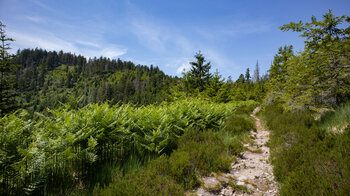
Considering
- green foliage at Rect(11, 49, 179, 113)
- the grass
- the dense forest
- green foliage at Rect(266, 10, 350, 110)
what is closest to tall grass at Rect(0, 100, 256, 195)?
the dense forest

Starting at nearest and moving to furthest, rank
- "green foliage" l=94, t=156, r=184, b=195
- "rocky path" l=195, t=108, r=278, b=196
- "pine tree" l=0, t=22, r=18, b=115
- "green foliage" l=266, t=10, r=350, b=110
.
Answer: "green foliage" l=94, t=156, r=184, b=195 < "rocky path" l=195, t=108, r=278, b=196 < "green foliage" l=266, t=10, r=350, b=110 < "pine tree" l=0, t=22, r=18, b=115

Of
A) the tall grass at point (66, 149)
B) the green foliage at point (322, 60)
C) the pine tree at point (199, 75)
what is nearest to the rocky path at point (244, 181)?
the tall grass at point (66, 149)

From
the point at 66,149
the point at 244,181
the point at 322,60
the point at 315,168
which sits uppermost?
the point at 322,60

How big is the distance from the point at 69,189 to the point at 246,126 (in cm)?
713

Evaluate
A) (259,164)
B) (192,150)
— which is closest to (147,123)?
(192,150)

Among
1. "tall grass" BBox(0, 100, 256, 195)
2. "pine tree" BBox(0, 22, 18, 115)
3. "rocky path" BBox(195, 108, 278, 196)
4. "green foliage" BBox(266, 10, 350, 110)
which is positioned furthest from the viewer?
"pine tree" BBox(0, 22, 18, 115)

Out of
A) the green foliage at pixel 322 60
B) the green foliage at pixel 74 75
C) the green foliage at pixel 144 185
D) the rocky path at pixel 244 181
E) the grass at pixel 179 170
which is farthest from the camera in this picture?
the green foliage at pixel 74 75

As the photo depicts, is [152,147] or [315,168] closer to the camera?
[315,168]

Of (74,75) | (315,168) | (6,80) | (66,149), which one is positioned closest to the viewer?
(66,149)

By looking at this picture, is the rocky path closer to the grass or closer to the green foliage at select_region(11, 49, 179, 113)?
the grass

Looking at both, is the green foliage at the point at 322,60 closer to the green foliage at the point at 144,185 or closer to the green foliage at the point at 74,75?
the green foliage at the point at 144,185

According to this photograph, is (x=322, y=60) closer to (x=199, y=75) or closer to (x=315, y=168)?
(x=315, y=168)

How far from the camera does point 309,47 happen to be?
4.67 m

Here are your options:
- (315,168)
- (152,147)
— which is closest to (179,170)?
(152,147)
